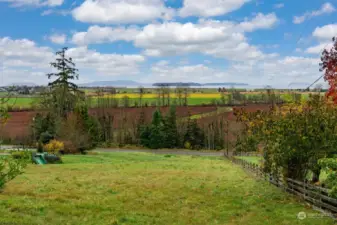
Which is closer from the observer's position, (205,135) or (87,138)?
(87,138)

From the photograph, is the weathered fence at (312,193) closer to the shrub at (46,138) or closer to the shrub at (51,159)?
the shrub at (51,159)

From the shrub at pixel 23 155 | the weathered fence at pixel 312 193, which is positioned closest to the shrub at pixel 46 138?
the weathered fence at pixel 312 193

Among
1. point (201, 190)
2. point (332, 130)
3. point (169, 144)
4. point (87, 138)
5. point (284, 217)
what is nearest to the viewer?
point (284, 217)

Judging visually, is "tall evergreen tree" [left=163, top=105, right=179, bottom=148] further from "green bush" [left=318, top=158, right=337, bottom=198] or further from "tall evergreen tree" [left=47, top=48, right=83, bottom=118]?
"green bush" [left=318, top=158, right=337, bottom=198]

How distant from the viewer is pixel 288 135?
59.8ft

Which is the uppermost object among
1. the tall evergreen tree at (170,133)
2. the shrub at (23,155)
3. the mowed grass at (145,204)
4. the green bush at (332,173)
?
the shrub at (23,155)

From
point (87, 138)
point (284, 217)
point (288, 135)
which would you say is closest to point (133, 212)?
point (284, 217)

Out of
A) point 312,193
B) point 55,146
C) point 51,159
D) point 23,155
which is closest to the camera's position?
point 23,155

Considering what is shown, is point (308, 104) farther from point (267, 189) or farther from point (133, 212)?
point (133, 212)

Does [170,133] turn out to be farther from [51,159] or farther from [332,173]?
[332,173]

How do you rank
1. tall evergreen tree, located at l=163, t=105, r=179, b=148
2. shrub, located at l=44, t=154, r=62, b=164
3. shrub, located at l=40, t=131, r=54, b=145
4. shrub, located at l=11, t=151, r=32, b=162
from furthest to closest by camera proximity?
1. tall evergreen tree, located at l=163, t=105, r=179, b=148
2. shrub, located at l=40, t=131, r=54, b=145
3. shrub, located at l=44, t=154, r=62, b=164
4. shrub, located at l=11, t=151, r=32, b=162

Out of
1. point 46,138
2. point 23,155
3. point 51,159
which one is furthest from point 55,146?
point 23,155

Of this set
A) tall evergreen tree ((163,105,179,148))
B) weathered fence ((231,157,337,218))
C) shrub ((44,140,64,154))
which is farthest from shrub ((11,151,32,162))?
tall evergreen tree ((163,105,179,148))

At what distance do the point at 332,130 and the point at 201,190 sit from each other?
753 centimetres
